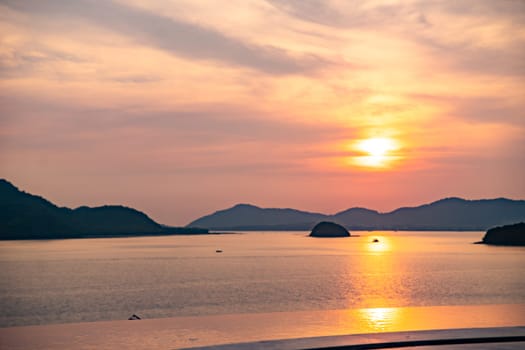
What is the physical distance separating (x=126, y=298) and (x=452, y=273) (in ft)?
216

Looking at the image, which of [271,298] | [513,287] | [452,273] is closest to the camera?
[271,298]

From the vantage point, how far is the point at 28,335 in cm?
2398

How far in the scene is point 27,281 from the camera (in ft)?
318

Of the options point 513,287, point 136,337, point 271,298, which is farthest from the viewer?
point 513,287

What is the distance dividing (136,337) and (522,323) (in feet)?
55.0

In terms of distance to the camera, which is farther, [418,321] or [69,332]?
[418,321]

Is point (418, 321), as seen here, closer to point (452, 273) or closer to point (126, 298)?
point (126, 298)

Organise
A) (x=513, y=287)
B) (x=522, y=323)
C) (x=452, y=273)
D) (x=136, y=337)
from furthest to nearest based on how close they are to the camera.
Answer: (x=452, y=273) < (x=513, y=287) < (x=522, y=323) < (x=136, y=337)

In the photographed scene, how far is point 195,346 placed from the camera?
2167 centimetres

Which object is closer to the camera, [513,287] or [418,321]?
[418,321]

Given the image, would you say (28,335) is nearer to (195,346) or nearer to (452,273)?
(195,346)

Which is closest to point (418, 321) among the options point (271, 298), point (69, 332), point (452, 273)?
point (69, 332)

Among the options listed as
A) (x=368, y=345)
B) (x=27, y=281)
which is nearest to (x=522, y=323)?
(x=368, y=345)

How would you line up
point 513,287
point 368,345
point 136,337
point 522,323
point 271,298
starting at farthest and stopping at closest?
point 513,287
point 271,298
point 522,323
point 136,337
point 368,345
